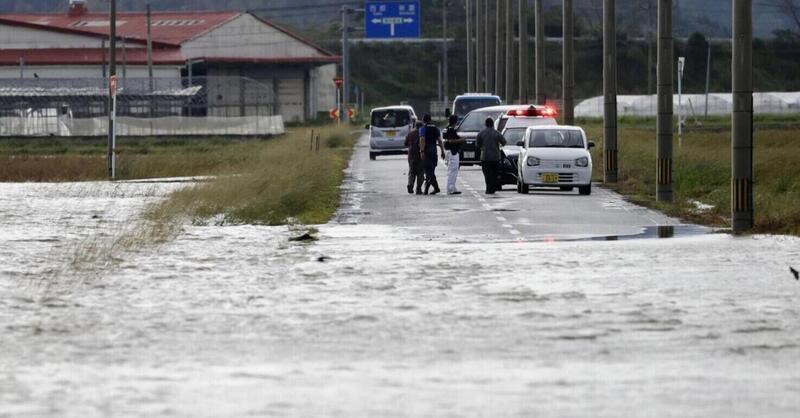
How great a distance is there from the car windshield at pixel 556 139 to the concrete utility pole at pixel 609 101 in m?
4.39

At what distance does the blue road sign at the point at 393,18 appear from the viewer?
331ft

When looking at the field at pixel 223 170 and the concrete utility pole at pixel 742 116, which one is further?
the field at pixel 223 170

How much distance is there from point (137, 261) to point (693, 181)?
20464 mm

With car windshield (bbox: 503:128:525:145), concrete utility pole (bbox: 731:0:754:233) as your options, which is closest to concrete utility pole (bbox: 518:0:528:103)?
car windshield (bbox: 503:128:525:145)

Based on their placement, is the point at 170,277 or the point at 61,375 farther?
the point at 170,277

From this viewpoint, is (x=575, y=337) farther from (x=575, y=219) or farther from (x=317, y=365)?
(x=575, y=219)

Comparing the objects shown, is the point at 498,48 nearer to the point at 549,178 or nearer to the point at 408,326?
the point at 549,178

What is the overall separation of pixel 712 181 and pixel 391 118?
23.9m

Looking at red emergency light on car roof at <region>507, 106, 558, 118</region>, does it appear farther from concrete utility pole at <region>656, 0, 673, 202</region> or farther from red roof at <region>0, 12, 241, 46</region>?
red roof at <region>0, 12, 241, 46</region>

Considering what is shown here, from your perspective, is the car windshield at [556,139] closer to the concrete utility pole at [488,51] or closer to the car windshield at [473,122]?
the car windshield at [473,122]

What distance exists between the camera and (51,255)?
77.4ft

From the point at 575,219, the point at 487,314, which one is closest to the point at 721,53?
the point at 575,219


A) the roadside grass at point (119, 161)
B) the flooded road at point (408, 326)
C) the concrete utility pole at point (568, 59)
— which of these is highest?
the concrete utility pole at point (568, 59)

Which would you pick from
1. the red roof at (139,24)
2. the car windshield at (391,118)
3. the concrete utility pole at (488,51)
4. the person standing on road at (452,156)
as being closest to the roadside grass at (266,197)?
the person standing on road at (452,156)
